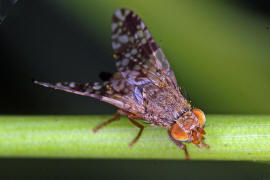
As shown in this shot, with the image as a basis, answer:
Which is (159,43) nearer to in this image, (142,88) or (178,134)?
(142,88)

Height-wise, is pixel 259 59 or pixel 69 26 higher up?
pixel 69 26

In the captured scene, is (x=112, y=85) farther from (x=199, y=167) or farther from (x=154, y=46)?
(x=199, y=167)

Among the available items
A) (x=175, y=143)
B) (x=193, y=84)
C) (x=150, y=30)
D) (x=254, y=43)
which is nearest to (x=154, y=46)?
(x=150, y=30)

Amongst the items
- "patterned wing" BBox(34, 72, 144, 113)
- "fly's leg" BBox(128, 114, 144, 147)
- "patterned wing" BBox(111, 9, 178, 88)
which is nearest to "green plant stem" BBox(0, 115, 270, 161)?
"fly's leg" BBox(128, 114, 144, 147)

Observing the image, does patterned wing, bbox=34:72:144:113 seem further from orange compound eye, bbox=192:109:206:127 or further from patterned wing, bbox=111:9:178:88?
orange compound eye, bbox=192:109:206:127

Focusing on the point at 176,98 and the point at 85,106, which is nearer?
the point at 176,98

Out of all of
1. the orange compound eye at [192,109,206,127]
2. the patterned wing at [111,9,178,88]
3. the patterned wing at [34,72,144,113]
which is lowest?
the orange compound eye at [192,109,206,127]

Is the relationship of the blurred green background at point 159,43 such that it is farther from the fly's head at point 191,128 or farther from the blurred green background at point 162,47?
the fly's head at point 191,128
